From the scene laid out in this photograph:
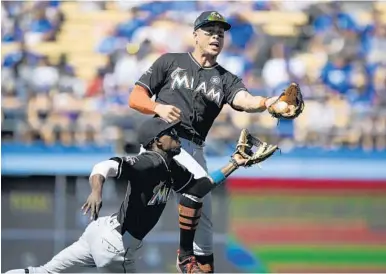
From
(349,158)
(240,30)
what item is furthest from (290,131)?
(240,30)

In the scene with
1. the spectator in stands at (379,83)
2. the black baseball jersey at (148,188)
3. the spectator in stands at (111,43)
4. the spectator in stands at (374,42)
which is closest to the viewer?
the black baseball jersey at (148,188)

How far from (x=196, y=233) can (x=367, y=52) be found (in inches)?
241

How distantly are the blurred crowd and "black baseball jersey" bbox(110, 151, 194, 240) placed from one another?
4.07m

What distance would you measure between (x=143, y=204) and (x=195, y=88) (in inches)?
35.8

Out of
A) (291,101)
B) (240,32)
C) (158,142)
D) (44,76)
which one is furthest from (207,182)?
(44,76)

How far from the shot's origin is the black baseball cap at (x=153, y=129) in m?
6.31

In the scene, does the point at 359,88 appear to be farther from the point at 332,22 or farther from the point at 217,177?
the point at 217,177

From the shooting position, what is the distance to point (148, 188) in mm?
6379

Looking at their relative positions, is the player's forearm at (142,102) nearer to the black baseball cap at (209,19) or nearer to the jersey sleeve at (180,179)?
the jersey sleeve at (180,179)

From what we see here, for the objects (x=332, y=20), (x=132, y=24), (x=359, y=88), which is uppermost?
(x=332, y=20)

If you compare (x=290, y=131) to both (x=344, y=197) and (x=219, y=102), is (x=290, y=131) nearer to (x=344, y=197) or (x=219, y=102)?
(x=344, y=197)

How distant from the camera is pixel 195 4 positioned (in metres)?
12.2

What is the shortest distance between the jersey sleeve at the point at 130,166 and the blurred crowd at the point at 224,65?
14.3 ft

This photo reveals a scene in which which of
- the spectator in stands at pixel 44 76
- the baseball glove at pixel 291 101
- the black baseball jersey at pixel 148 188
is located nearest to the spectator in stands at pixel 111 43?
the spectator in stands at pixel 44 76
